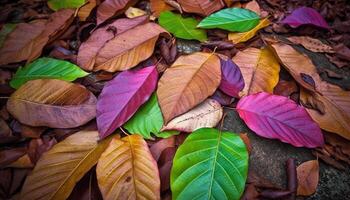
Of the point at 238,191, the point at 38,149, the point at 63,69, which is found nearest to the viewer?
the point at 238,191

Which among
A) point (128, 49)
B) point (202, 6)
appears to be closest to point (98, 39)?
point (128, 49)

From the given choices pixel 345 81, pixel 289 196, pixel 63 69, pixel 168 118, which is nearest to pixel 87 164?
pixel 168 118

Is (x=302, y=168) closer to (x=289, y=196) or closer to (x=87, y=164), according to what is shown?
(x=289, y=196)

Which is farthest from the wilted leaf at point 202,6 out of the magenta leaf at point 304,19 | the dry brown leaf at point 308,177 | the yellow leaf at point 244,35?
the dry brown leaf at point 308,177

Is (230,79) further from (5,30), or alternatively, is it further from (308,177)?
(5,30)

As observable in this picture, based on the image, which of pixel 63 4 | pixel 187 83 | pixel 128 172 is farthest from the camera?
pixel 63 4
